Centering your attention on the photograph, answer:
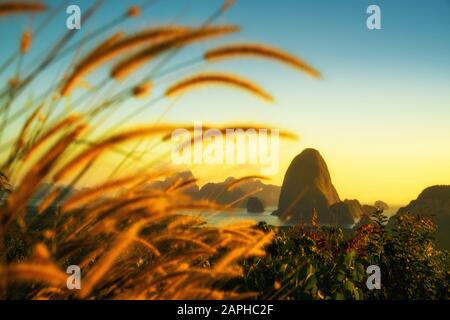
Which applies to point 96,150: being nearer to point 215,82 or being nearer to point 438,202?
point 215,82

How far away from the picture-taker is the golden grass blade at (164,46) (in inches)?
71.6

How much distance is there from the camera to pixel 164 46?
185 centimetres

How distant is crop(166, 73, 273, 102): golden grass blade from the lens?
81.8 inches

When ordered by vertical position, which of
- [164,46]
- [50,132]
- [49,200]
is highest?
[164,46]

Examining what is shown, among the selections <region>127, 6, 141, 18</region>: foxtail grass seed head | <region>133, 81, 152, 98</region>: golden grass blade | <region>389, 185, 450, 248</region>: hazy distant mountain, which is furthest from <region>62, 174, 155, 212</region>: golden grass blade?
<region>389, 185, 450, 248</region>: hazy distant mountain

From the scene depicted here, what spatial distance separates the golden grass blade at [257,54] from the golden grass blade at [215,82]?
0.10 meters

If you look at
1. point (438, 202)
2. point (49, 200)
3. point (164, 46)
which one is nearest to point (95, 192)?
point (49, 200)

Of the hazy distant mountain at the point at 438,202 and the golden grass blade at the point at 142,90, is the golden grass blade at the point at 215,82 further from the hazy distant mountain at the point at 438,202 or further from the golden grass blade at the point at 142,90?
the hazy distant mountain at the point at 438,202

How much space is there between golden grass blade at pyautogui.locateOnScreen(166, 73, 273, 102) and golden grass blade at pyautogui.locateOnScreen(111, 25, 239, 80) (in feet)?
0.74

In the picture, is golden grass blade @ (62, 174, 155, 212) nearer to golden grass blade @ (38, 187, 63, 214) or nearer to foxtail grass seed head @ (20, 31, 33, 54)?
golden grass blade @ (38, 187, 63, 214)

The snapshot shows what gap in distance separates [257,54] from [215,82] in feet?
0.76
